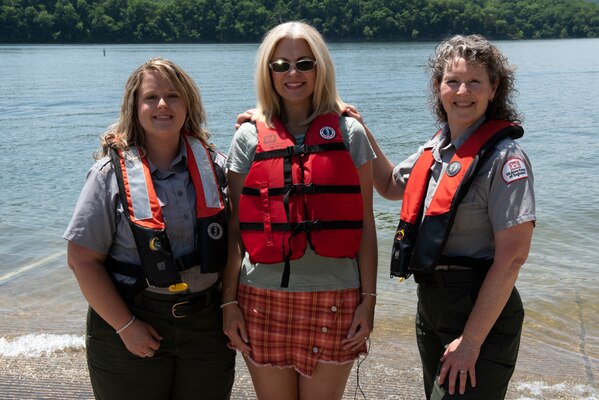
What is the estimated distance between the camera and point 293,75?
304cm

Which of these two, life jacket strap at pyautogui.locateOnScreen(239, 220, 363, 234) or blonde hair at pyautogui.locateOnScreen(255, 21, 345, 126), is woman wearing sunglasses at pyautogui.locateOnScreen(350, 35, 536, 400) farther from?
blonde hair at pyautogui.locateOnScreen(255, 21, 345, 126)

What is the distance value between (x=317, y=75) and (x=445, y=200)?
2.59ft

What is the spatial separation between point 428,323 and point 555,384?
1968 mm

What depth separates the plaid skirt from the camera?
9.95ft

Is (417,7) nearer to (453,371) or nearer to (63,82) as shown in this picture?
(63,82)

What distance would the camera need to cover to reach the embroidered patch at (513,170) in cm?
267

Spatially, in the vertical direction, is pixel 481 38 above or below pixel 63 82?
above

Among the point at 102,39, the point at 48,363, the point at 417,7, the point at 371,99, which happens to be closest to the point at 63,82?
the point at 371,99

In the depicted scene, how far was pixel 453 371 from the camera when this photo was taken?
2.77 m

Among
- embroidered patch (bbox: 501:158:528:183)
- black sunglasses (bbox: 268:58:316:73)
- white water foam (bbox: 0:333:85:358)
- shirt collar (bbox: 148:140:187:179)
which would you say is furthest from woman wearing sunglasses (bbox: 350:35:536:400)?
white water foam (bbox: 0:333:85:358)

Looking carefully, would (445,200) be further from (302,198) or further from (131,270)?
(131,270)

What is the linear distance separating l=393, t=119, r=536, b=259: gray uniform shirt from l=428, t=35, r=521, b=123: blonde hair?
0.35 ft

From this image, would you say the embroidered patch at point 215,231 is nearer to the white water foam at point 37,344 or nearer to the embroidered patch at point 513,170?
the embroidered patch at point 513,170

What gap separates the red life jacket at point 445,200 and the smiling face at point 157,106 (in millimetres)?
1108
